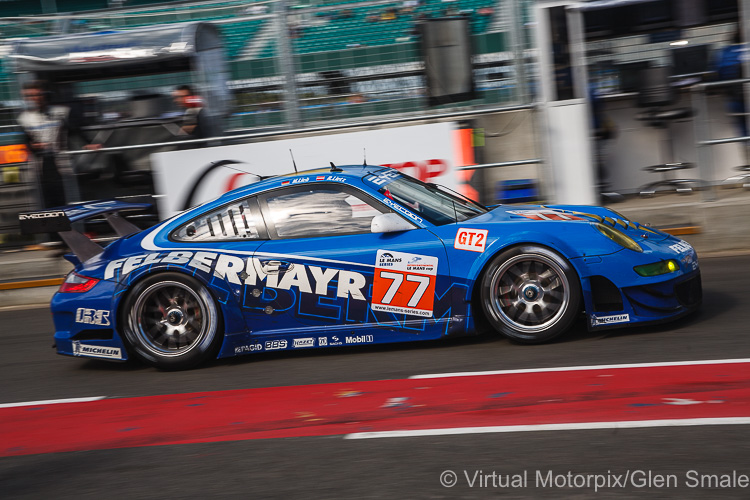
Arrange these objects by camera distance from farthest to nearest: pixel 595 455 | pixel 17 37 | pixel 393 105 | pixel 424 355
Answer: pixel 17 37 → pixel 393 105 → pixel 424 355 → pixel 595 455

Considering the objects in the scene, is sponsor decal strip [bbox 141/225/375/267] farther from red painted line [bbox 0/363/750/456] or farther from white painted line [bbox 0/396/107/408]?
white painted line [bbox 0/396/107/408]

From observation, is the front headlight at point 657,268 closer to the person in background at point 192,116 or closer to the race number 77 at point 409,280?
the race number 77 at point 409,280

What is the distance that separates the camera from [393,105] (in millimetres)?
9930

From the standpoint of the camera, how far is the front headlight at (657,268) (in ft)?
16.9

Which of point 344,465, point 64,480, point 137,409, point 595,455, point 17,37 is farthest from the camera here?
point 17,37

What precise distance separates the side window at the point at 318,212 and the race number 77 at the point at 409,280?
39 cm

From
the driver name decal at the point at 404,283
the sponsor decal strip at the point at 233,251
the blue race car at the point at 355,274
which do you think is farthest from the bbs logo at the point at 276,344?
the driver name decal at the point at 404,283

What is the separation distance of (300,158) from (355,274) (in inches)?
151

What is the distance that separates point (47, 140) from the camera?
9945mm

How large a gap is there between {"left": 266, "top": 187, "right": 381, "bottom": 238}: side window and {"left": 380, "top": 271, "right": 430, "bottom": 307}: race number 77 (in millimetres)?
395

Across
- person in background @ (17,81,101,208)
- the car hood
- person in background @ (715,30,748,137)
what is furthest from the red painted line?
person in background @ (715,30,748,137)

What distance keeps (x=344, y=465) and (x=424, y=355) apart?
187cm

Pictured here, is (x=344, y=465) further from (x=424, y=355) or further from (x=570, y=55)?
(x=570, y=55)

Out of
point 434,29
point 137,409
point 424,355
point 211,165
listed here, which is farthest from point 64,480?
point 434,29
